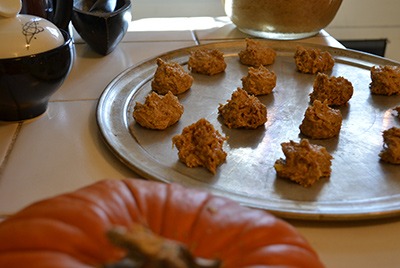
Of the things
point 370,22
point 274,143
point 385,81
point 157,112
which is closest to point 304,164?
point 274,143

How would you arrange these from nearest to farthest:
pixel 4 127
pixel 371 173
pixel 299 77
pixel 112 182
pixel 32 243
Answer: pixel 32 243, pixel 112 182, pixel 371 173, pixel 4 127, pixel 299 77

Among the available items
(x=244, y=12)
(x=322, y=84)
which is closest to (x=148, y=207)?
(x=322, y=84)

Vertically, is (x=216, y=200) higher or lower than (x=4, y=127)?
higher

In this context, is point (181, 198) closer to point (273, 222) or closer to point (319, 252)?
point (273, 222)

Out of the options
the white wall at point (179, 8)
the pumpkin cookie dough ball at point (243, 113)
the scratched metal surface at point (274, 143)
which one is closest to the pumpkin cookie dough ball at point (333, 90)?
the scratched metal surface at point (274, 143)

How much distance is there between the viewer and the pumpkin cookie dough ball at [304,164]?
28.8 inches

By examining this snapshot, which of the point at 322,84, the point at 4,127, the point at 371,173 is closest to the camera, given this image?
the point at 371,173

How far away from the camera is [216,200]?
52 centimetres

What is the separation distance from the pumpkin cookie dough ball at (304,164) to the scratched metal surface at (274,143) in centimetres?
1

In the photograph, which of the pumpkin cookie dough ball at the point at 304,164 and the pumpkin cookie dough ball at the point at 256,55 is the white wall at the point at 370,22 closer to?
the pumpkin cookie dough ball at the point at 256,55

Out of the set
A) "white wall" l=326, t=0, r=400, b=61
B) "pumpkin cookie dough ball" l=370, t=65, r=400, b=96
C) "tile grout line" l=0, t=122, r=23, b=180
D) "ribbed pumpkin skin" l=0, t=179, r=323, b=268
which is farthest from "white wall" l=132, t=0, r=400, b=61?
"ribbed pumpkin skin" l=0, t=179, r=323, b=268

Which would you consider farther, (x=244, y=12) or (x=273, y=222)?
(x=244, y=12)

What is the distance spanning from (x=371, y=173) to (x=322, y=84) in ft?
0.89

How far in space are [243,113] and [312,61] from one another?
12.6 inches
